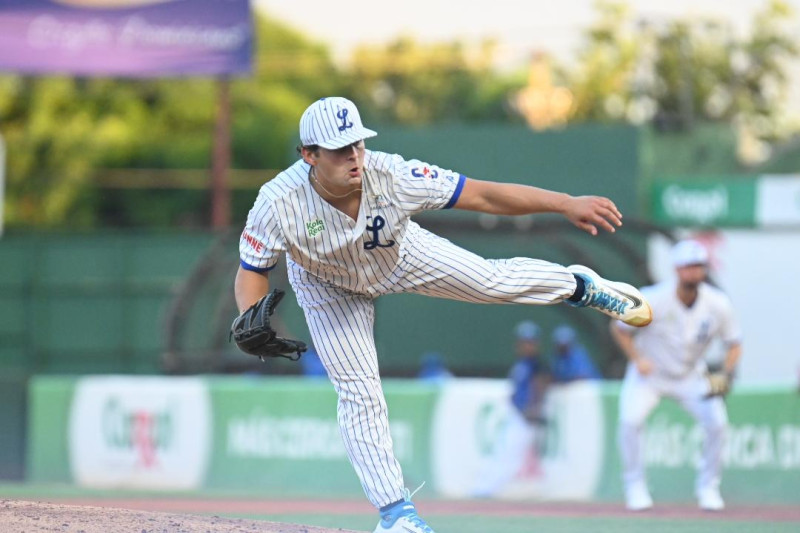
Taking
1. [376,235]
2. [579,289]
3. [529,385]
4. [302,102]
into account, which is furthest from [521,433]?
[302,102]

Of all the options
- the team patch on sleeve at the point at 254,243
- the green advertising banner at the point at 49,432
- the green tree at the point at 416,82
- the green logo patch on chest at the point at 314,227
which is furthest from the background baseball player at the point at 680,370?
the green tree at the point at 416,82

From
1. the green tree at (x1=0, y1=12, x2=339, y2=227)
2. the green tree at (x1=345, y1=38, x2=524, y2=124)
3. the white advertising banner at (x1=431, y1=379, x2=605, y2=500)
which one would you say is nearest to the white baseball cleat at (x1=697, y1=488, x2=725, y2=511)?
the white advertising banner at (x1=431, y1=379, x2=605, y2=500)

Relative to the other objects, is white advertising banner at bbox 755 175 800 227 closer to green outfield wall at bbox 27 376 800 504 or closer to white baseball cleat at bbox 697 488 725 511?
green outfield wall at bbox 27 376 800 504

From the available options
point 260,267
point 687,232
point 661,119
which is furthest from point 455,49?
point 260,267

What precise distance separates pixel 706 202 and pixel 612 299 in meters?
16.2

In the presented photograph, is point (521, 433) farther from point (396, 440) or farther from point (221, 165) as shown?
point (221, 165)

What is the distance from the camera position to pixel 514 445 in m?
13.5

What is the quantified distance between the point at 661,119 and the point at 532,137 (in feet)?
10.8

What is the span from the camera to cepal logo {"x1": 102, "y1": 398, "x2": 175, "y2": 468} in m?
15.1

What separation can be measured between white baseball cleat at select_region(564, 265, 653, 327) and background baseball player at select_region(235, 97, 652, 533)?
10 mm

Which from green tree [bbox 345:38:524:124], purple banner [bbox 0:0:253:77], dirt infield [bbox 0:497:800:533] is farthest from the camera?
green tree [bbox 345:38:524:124]

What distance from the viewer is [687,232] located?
69.8 feet

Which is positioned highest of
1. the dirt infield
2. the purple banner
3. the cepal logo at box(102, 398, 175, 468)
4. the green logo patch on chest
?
the purple banner

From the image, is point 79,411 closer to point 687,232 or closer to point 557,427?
point 557,427
